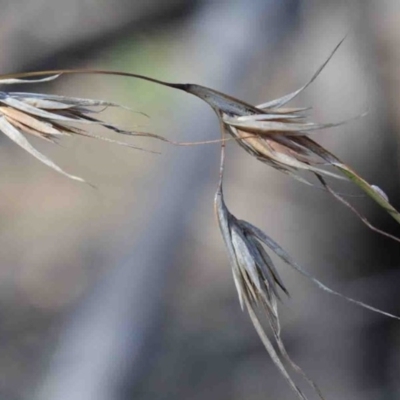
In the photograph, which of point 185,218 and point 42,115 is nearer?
point 42,115

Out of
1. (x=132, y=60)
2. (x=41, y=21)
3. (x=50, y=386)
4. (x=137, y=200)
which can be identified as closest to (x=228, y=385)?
(x=50, y=386)

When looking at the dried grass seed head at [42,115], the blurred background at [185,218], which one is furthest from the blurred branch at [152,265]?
→ the dried grass seed head at [42,115]

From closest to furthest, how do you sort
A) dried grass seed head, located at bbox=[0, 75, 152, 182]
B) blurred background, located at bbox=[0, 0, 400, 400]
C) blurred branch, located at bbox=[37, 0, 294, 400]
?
1. dried grass seed head, located at bbox=[0, 75, 152, 182]
2. blurred branch, located at bbox=[37, 0, 294, 400]
3. blurred background, located at bbox=[0, 0, 400, 400]

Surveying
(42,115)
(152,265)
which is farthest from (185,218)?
(42,115)

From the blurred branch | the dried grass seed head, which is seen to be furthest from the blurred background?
the dried grass seed head

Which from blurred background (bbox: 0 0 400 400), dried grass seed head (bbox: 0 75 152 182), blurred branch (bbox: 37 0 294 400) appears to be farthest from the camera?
blurred background (bbox: 0 0 400 400)

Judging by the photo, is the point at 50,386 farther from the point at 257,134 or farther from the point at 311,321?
the point at 257,134

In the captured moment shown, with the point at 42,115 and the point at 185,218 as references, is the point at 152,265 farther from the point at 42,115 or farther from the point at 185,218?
the point at 42,115

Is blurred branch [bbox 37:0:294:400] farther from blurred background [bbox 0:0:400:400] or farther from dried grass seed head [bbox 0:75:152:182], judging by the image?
dried grass seed head [bbox 0:75:152:182]
